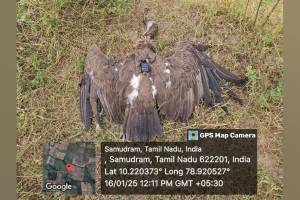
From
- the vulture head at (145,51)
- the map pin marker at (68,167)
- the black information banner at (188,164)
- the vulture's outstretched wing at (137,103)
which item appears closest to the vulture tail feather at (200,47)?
the vulture head at (145,51)

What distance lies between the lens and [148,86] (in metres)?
4.06

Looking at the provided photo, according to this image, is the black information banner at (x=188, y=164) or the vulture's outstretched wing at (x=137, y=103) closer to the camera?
the vulture's outstretched wing at (x=137, y=103)

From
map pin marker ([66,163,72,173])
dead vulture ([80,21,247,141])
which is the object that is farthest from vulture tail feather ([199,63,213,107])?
map pin marker ([66,163,72,173])

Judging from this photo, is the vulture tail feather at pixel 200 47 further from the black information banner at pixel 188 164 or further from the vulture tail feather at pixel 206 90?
the black information banner at pixel 188 164

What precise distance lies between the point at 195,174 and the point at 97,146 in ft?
2.46

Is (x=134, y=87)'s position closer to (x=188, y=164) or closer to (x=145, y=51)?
(x=145, y=51)

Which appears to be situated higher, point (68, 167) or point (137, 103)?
point (137, 103)

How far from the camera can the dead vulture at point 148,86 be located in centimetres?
406

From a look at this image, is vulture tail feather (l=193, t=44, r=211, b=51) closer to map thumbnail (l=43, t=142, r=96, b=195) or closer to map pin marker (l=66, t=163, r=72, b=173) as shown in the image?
map thumbnail (l=43, t=142, r=96, b=195)

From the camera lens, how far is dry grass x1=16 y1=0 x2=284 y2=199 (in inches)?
165

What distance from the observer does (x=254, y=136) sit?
4.20 metres

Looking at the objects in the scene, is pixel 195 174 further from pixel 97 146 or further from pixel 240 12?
pixel 240 12

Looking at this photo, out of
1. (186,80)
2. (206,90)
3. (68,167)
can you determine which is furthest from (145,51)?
(68,167)

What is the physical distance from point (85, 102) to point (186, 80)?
76 cm
